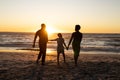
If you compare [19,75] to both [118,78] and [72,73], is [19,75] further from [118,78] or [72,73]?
[118,78]

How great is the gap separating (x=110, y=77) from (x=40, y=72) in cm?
300

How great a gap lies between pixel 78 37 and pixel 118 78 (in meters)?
3.58

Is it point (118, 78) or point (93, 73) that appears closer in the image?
point (118, 78)

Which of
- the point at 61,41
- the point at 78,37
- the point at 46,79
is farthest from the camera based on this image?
the point at 61,41

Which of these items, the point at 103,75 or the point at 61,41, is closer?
the point at 103,75

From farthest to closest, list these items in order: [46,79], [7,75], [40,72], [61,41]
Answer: [61,41] → [40,72] → [7,75] → [46,79]

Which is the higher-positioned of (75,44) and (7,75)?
(75,44)

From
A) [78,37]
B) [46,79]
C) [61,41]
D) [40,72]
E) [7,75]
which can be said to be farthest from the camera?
[61,41]

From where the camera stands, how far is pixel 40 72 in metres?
11.5

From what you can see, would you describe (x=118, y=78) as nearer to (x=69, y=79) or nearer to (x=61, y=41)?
(x=69, y=79)

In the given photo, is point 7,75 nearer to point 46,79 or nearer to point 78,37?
point 46,79

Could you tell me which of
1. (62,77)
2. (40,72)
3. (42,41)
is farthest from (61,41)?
(62,77)

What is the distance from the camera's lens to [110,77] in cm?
1058

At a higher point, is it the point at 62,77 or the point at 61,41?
the point at 61,41
